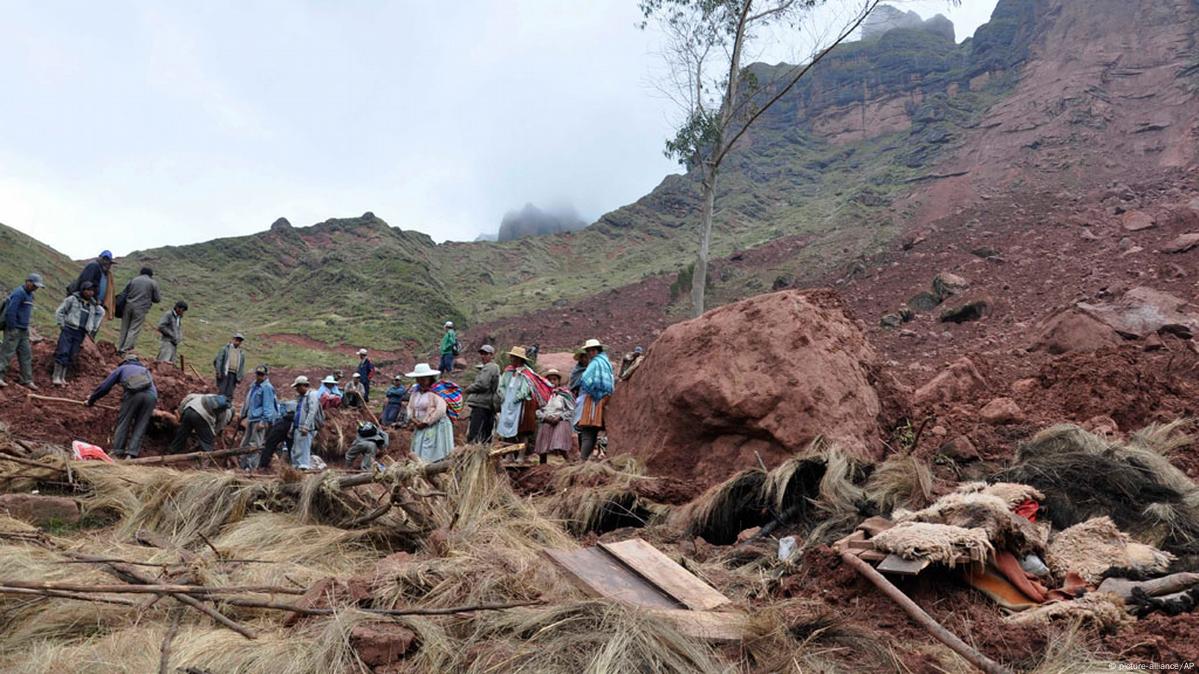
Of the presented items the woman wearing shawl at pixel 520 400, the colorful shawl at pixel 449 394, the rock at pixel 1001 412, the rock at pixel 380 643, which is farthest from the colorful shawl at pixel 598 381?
the rock at pixel 380 643

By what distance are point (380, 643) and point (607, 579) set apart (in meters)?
1.12

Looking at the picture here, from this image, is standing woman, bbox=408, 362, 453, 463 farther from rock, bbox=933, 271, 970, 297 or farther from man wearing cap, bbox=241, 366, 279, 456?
rock, bbox=933, 271, 970, 297

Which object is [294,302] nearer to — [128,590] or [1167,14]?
[128,590]

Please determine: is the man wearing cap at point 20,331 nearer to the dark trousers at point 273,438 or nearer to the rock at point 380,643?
the dark trousers at point 273,438

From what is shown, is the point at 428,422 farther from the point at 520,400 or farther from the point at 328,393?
the point at 328,393

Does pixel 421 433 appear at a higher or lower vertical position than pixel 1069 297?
lower

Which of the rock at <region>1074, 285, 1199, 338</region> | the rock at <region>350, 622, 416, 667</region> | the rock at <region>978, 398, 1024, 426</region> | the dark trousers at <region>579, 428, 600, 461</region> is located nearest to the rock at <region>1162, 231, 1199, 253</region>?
the rock at <region>1074, 285, 1199, 338</region>

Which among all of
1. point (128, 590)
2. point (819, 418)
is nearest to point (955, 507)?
point (819, 418)

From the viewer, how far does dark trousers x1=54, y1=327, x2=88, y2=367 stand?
10062mm

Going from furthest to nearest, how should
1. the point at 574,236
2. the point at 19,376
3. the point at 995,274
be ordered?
the point at 574,236 → the point at 995,274 → the point at 19,376

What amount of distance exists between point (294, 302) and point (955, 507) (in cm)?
3497

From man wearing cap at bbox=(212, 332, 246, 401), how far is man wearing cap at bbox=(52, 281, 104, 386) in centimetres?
155

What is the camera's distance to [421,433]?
28.1ft

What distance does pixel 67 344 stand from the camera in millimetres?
10133
